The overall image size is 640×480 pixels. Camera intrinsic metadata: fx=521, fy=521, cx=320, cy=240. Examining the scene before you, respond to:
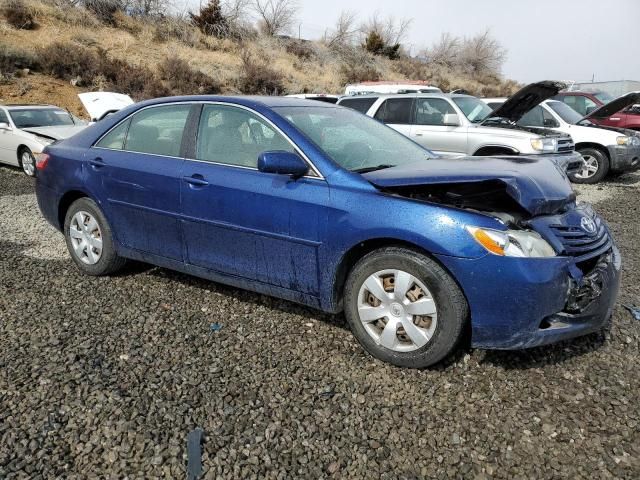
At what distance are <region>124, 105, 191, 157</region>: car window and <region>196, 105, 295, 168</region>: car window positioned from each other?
22 centimetres

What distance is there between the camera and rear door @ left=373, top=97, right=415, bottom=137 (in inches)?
388

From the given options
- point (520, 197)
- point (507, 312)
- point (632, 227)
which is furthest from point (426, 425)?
point (632, 227)

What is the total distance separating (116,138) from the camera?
4348 mm

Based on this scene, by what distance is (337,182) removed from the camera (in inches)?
126

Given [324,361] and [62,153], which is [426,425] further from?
[62,153]

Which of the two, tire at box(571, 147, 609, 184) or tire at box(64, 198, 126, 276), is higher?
tire at box(64, 198, 126, 276)

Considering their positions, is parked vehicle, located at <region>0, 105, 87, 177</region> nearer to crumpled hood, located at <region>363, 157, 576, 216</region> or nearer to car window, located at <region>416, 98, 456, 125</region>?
car window, located at <region>416, 98, 456, 125</region>

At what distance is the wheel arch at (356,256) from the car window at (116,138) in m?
2.26

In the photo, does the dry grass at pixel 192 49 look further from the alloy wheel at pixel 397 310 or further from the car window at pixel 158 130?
the alloy wheel at pixel 397 310

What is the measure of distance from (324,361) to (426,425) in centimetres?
81

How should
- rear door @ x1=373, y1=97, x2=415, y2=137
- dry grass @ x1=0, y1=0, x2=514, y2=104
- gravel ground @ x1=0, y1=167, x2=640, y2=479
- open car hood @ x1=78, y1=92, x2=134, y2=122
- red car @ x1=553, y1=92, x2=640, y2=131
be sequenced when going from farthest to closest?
dry grass @ x1=0, y1=0, x2=514, y2=104
red car @ x1=553, y1=92, x2=640, y2=131
open car hood @ x1=78, y1=92, x2=134, y2=122
rear door @ x1=373, y1=97, x2=415, y2=137
gravel ground @ x1=0, y1=167, x2=640, y2=479

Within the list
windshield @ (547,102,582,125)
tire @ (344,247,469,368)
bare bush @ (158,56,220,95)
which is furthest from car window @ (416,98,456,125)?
bare bush @ (158,56,220,95)

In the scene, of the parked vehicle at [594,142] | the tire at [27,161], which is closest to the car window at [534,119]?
the parked vehicle at [594,142]

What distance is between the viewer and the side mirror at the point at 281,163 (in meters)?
3.22
